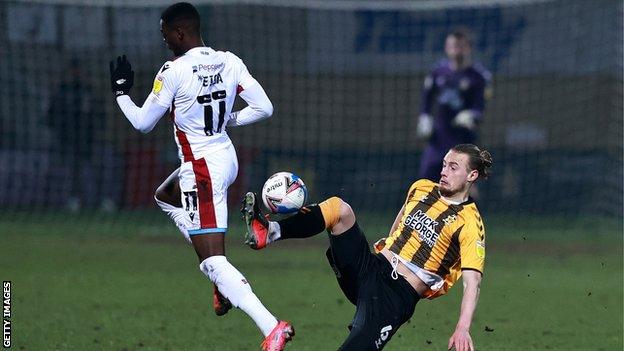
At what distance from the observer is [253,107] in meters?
9.31

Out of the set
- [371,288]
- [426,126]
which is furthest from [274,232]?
[426,126]

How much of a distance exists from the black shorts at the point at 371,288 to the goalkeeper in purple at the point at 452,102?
8883 mm

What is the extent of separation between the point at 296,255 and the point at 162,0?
504cm

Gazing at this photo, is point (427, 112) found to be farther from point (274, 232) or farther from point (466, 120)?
point (274, 232)

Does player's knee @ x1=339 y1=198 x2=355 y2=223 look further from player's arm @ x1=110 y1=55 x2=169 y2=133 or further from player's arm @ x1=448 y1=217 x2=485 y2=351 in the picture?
player's arm @ x1=110 y1=55 x2=169 y2=133

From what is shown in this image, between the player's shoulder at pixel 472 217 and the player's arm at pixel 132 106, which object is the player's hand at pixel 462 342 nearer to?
the player's shoulder at pixel 472 217

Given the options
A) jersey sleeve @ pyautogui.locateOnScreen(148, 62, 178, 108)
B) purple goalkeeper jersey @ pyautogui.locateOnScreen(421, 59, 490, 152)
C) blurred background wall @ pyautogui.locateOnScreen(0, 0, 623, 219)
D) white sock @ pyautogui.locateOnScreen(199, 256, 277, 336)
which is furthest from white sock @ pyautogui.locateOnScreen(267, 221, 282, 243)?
blurred background wall @ pyautogui.locateOnScreen(0, 0, 623, 219)

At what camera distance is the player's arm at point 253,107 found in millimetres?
9250

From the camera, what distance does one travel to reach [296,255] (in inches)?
725

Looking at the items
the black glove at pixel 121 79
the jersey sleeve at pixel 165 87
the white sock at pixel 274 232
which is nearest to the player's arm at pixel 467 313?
the white sock at pixel 274 232

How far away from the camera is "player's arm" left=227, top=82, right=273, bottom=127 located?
30.3 feet

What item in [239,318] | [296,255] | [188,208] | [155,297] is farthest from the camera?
[296,255]

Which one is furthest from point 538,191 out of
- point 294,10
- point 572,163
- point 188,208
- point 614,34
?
point 188,208

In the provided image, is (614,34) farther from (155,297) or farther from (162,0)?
(155,297)
